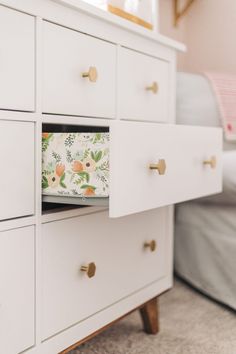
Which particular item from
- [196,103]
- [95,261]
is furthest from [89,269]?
[196,103]

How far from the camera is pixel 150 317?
1144 millimetres

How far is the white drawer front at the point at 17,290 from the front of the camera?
0.74 m

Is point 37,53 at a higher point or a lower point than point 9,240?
higher

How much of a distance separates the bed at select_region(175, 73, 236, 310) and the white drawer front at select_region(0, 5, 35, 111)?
72cm

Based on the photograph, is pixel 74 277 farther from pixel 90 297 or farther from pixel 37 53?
pixel 37 53

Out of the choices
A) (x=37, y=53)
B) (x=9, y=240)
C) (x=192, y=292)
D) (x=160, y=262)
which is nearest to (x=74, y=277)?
(x=9, y=240)

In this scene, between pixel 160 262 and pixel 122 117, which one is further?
pixel 160 262


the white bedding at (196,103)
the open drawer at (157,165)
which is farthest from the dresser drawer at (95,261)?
the white bedding at (196,103)

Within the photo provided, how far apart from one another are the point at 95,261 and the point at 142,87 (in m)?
0.44

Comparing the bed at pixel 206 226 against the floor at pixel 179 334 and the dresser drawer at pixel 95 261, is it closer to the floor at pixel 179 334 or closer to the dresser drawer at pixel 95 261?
the floor at pixel 179 334

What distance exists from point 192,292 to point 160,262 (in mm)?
366

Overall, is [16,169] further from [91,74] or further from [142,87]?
[142,87]

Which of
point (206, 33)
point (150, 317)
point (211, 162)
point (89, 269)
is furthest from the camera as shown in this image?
point (206, 33)

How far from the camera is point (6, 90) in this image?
718mm
